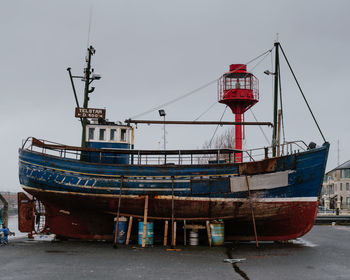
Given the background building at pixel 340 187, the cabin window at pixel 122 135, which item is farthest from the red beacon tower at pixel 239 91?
the background building at pixel 340 187

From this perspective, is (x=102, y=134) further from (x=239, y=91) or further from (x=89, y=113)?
(x=239, y=91)

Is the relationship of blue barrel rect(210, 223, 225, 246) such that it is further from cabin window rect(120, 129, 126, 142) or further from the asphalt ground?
cabin window rect(120, 129, 126, 142)

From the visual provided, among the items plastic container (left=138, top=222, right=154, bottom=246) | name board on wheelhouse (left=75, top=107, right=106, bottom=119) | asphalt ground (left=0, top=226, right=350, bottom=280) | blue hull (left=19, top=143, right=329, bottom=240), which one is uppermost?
name board on wheelhouse (left=75, top=107, right=106, bottom=119)

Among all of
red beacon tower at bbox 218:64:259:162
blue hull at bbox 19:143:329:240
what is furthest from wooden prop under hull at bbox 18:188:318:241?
red beacon tower at bbox 218:64:259:162

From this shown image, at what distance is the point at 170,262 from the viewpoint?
9.75m

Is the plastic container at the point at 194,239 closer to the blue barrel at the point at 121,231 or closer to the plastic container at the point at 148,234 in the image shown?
the plastic container at the point at 148,234

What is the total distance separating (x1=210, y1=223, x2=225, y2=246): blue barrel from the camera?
13352 mm

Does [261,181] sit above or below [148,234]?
above

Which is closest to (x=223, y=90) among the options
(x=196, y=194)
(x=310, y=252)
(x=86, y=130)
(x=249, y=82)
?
(x=249, y=82)

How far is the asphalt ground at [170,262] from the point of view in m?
8.02

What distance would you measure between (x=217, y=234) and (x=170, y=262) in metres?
3.96

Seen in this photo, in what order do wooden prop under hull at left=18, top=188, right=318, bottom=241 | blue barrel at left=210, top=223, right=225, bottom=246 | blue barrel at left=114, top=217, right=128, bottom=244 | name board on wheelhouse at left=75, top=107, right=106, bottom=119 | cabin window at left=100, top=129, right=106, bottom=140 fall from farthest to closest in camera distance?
1. cabin window at left=100, top=129, right=106, bottom=140
2. name board on wheelhouse at left=75, top=107, right=106, bottom=119
3. blue barrel at left=114, top=217, right=128, bottom=244
4. wooden prop under hull at left=18, top=188, right=318, bottom=241
5. blue barrel at left=210, top=223, right=225, bottom=246

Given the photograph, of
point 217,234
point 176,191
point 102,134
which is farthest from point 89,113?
point 217,234

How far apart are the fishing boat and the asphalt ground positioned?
1.28 metres
